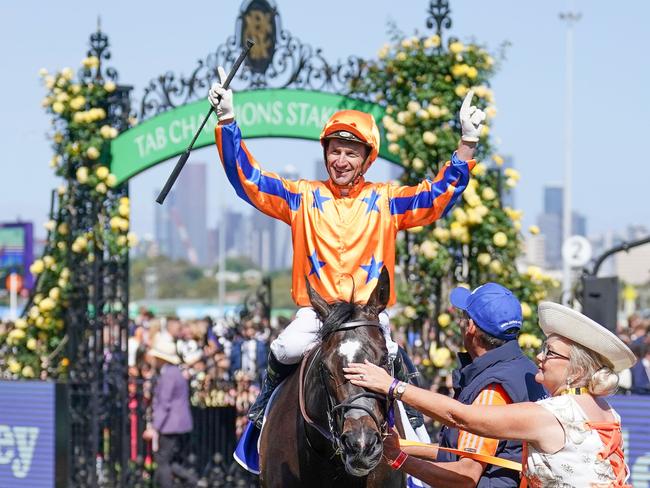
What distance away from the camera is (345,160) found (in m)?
6.10

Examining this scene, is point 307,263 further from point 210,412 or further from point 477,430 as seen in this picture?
point 210,412

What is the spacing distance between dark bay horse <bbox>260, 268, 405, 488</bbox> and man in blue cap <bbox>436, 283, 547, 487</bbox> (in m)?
0.38

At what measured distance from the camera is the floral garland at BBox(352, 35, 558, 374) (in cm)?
982

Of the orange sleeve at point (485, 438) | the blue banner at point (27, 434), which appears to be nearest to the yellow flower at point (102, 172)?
the blue banner at point (27, 434)

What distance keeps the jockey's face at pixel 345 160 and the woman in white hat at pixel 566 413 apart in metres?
2.06

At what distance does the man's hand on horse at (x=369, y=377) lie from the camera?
4.34m

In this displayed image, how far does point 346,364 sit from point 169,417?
23.7 ft

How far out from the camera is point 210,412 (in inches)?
467

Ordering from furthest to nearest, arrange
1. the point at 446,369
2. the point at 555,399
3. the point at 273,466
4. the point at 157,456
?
1. the point at 157,456
2. the point at 446,369
3. the point at 273,466
4. the point at 555,399

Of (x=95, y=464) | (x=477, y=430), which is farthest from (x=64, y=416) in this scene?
(x=477, y=430)

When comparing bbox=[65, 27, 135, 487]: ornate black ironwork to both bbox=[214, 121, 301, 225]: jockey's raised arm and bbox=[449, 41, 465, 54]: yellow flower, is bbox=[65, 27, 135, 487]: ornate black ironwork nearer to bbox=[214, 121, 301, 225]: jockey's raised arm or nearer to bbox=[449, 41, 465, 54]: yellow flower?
bbox=[449, 41, 465, 54]: yellow flower

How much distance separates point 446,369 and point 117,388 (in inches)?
125

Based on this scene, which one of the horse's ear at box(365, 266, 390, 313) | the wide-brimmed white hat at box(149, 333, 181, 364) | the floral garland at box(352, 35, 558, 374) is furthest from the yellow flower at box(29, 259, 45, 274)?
the horse's ear at box(365, 266, 390, 313)

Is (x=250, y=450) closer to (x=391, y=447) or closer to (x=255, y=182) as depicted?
(x=255, y=182)
